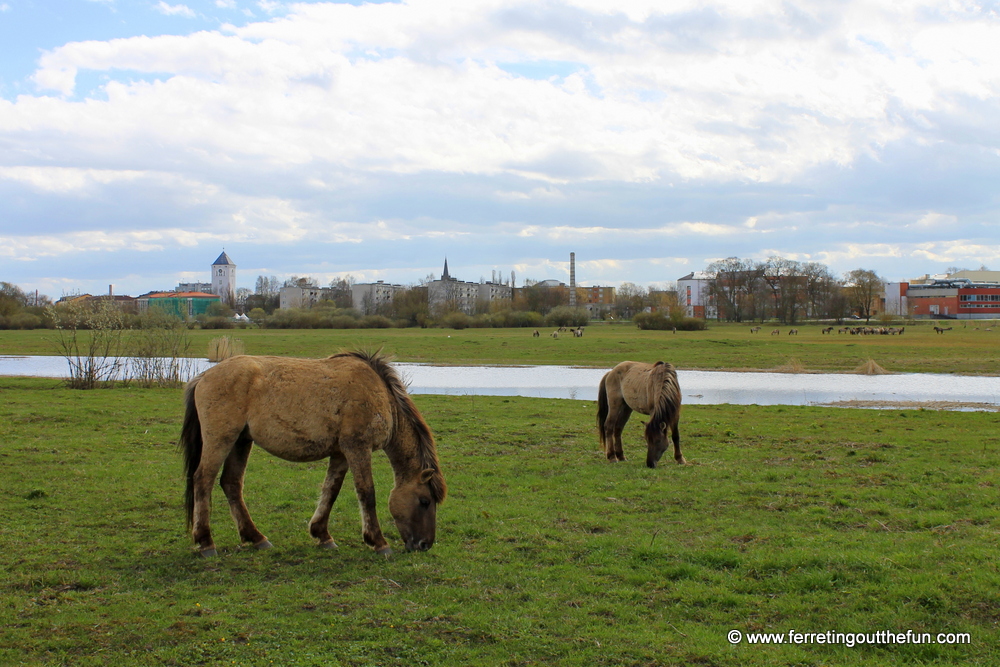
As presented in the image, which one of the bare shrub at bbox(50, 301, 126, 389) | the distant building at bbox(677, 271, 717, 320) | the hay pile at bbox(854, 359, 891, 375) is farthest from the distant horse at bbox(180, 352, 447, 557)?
the distant building at bbox(677, 271, 717, 320)

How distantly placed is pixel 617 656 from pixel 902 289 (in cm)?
15589

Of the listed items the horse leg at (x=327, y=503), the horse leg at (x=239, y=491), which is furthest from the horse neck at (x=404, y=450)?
the horse leg at (x=239, y=491)

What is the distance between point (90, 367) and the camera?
2214 centimetres

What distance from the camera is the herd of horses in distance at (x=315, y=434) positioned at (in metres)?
6.36

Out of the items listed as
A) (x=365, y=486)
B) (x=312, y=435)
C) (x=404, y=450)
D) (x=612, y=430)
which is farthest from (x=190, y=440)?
(x=612, y=430)

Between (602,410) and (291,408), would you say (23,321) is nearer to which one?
(602,410)

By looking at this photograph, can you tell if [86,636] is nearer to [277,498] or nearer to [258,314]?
[277,498]

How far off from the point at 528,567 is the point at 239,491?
300 cm

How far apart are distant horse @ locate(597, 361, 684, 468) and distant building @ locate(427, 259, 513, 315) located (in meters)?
88.4

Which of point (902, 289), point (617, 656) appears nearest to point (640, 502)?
point (617, 656)

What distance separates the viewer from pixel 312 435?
21.0 feet

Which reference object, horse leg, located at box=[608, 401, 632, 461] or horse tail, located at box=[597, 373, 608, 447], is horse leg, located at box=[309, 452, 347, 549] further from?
horse tail, located at box=[597, 373, 608, 447]

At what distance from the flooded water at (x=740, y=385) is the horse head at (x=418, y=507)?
15.8 m

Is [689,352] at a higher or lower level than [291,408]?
lower
